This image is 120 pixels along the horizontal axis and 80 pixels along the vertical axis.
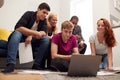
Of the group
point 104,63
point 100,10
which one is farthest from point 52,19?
point 100,10

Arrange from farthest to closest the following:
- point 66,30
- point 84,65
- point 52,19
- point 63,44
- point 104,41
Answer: point 52,19
point 104,41
point 63,44
point 66,30
point 84,65

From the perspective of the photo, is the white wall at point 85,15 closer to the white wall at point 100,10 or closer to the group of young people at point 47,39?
the white wall at point 100,10

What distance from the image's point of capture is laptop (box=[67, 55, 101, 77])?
1.47 meters

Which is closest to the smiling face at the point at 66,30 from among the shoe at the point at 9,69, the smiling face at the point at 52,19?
the smiling face at the point at 52,19

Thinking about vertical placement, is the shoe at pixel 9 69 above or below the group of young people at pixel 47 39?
below

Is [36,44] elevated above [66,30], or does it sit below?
below

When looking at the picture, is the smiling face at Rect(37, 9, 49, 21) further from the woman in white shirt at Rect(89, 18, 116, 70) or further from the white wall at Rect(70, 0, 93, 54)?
the white wall at Rect(70, 0, 93, 54)

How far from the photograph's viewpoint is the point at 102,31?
2.32 meters

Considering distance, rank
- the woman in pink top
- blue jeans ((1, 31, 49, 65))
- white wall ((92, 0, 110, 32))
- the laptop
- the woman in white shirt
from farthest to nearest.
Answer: white wall ((92, 0, 110, 32)) < the woman in white shirt < the woman in pink top < blue jeans ((1, 31, 49, 65)) < the laptop

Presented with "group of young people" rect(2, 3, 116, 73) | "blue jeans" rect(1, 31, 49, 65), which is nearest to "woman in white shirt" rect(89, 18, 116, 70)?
"group of young people" rect(2, 3, 116, 73)

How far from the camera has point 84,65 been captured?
1.53 meters

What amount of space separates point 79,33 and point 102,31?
0.96 metres

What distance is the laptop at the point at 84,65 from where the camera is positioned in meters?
1.47

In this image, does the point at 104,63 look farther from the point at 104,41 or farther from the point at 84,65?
the point at 84,65
